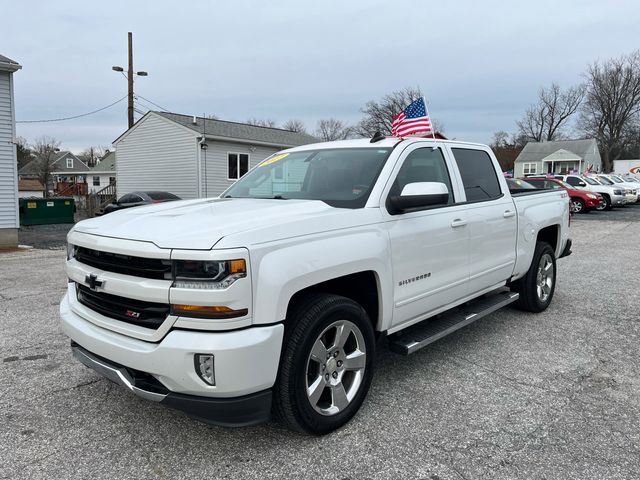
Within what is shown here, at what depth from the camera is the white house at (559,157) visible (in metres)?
63.5

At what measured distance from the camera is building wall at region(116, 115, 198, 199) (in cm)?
2308

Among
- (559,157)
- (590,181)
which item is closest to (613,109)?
(559,157)

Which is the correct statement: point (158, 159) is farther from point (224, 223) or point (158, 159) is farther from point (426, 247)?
point (224, 223)

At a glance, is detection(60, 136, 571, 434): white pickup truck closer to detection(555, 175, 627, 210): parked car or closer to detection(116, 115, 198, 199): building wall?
detection(116, 115, 198, 199): building wall

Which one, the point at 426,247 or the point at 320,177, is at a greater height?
the point at 320,177

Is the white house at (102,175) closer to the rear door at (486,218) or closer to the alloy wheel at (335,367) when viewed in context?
the rear door at (486,218)

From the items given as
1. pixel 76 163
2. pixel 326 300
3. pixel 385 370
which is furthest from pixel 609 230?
pixel 76 163

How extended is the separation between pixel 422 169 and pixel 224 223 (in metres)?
1.88

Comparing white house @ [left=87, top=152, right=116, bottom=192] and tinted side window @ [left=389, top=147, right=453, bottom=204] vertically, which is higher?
white house @ [left=87, top=152, right=116, bottom=192]

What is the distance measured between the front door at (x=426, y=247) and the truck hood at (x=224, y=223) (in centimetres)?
40

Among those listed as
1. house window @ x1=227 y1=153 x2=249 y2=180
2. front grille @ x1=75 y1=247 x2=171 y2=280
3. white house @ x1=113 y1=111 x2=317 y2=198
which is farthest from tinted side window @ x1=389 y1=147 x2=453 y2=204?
house window @ x1=227 y1=153 x2=249 y2=180

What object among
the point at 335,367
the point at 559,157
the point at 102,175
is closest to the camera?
the point at 335,367

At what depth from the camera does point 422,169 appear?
3.93 metres

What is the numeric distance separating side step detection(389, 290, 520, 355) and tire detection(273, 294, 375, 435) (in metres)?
0.39
